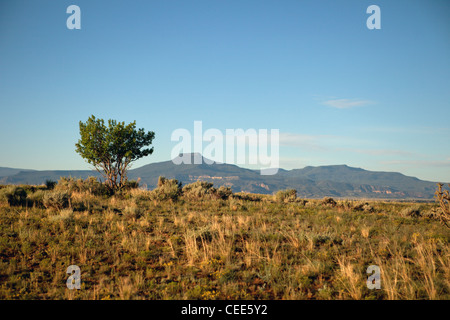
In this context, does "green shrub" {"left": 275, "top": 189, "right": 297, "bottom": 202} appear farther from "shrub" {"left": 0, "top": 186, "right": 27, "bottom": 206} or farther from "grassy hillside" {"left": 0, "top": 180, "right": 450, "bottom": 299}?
"shrub" {"left": 0, "top": 186, "right": 27, "bottom": 206}

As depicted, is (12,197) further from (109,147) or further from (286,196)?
(286,196)

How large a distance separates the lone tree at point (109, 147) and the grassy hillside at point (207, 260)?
481 inches

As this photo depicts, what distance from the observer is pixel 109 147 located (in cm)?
2569

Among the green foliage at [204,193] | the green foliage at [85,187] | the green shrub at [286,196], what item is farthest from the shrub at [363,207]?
the green foliage at [85,187]

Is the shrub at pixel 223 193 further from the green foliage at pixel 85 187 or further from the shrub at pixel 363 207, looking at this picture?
the shrub at pixel 363 207

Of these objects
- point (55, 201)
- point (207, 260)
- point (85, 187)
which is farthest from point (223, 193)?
point (207, 260)

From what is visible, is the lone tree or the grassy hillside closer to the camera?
the grassy hillside

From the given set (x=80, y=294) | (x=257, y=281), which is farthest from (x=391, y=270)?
(x=80, y=294)

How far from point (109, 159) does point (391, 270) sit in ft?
83.7

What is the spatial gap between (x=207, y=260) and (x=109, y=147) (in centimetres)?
2097

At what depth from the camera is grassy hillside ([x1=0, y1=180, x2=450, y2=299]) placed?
662 cm

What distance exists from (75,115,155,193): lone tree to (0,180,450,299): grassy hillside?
40.1ft

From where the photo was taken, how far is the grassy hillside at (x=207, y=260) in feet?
21.7

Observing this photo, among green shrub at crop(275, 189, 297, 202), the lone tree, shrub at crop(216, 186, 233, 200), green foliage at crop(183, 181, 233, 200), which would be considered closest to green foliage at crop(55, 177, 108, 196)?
the lone tree
